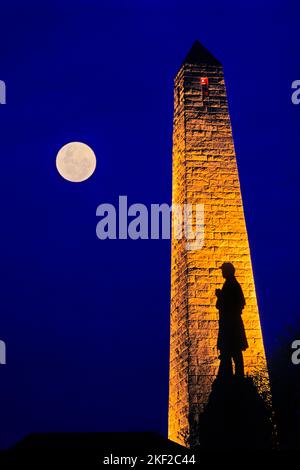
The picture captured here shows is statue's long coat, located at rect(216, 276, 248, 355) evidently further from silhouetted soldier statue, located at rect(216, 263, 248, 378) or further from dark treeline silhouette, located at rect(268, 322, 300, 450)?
dark treeline silhouette, located at rect(268, 322, 300, 450)

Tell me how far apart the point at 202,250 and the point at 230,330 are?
3.61 meters

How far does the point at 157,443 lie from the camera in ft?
34.3

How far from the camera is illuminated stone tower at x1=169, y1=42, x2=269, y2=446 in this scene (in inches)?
507

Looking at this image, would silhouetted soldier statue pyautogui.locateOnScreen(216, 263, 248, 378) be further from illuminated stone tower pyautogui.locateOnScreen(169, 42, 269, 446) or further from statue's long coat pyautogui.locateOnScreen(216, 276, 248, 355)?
illuminated stone tower pyautogui.locateOnScreen(169, 42, 269, 446)

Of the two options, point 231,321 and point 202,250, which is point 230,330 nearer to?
point 231,321

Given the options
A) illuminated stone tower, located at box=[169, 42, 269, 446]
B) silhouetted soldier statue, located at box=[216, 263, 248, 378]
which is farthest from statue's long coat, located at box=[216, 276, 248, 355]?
illuminated stone tower, located at box=[169, 42, 269, 446]

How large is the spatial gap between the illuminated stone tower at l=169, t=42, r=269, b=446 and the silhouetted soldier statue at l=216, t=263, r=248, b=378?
2379 millimetres

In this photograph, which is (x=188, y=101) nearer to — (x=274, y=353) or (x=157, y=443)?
(x=274, y=353)

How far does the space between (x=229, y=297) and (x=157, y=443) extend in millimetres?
2819

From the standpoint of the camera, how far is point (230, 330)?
34.2 feet

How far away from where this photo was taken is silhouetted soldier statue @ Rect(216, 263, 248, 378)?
34.1 ft

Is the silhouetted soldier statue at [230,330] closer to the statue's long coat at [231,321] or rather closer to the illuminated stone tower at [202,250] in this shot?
the statue's long coat at [231,321]

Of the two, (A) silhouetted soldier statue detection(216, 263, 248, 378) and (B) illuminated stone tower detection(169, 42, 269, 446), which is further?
(B) illuminated stone tower detection(169, 42, 269, 446)
